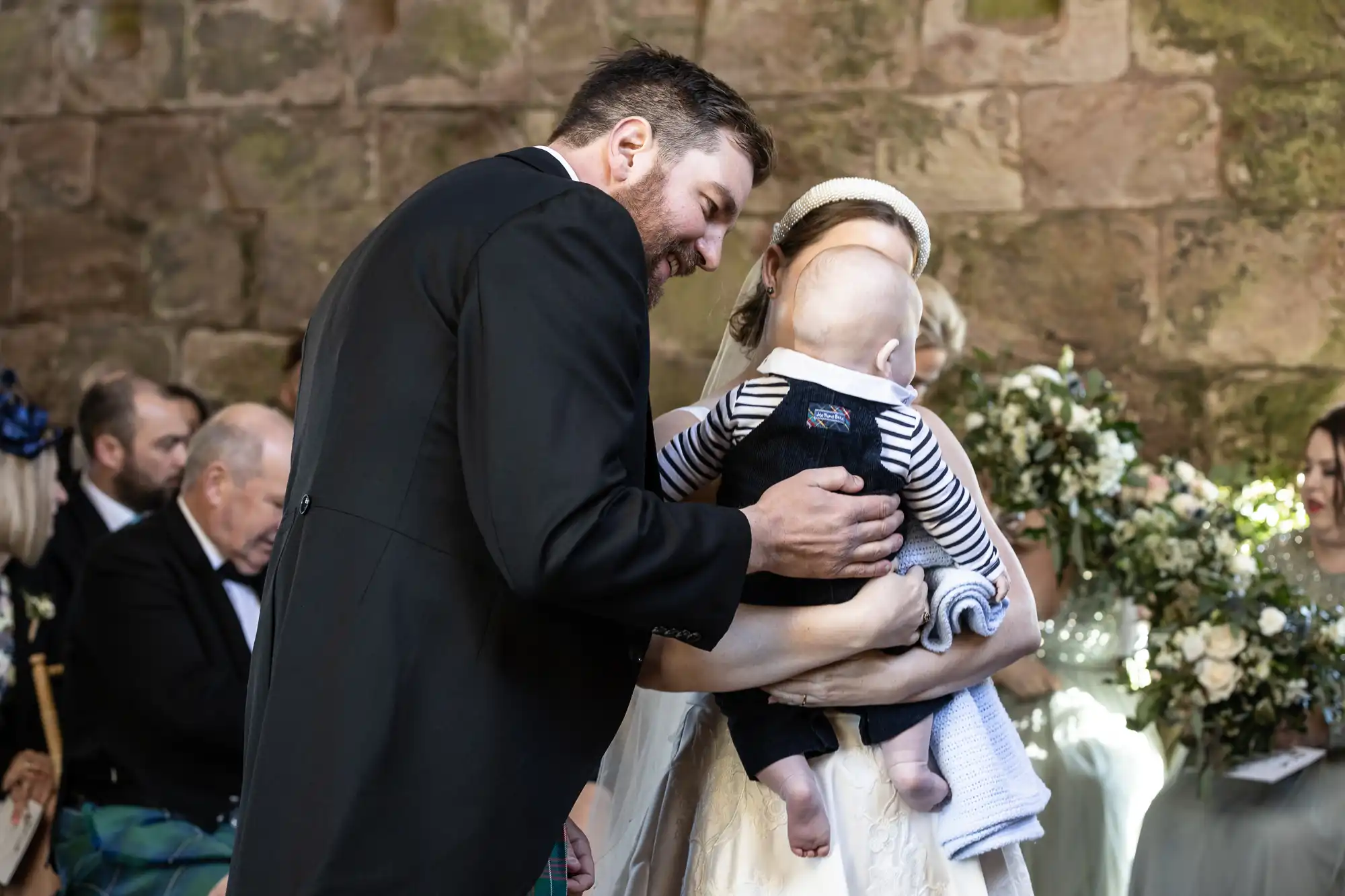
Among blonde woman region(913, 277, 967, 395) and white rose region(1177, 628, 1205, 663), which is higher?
blonde woman region(913, 277, 967, 395)

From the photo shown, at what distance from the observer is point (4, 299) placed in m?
6.14

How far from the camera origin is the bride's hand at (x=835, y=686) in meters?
2.01

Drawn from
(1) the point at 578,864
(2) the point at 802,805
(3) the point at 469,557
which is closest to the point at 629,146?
(3) the point at 469,557

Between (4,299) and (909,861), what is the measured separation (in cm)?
520

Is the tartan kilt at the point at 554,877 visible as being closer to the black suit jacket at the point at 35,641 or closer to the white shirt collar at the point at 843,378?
the white shirt collar at the point at 843,378

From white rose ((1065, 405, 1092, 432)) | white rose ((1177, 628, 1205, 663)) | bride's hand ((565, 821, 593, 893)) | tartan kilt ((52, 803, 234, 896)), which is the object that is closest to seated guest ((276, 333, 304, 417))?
tartan kilt ((52, 803, 234, 896))

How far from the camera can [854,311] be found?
78.5 inches

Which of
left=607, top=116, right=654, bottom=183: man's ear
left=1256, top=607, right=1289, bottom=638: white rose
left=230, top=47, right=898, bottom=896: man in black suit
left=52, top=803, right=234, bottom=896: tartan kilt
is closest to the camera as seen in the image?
left=230, top=47, right=898, bottom=896: man in black suit

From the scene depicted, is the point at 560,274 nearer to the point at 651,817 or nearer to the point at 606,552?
the point at 606,552

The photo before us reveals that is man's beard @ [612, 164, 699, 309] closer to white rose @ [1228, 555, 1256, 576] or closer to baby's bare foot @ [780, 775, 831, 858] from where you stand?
baby's bare foot @ [780, 775, 831, 858]

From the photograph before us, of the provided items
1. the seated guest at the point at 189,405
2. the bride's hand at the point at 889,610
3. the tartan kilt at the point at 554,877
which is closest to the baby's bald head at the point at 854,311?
the bride's hand at the point at 889,610

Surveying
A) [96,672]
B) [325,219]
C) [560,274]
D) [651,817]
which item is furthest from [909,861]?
[325,219]

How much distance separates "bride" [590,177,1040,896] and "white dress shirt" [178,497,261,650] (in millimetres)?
1985

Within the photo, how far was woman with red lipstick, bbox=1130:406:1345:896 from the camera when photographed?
12.3 ft
